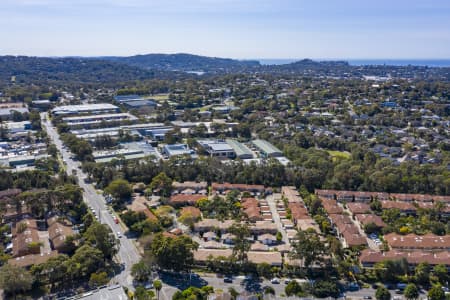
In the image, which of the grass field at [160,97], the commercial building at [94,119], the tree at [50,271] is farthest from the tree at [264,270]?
the grass field at [160,97]

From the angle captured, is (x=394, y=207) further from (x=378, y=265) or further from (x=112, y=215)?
(x=112, y=215)

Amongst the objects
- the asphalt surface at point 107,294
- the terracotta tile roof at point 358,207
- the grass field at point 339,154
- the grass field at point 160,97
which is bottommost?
the terracotta tile roof at point 358,207

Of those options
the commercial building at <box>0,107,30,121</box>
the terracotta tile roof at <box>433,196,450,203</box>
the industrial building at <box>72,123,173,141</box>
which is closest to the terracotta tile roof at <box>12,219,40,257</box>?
the industrial building at <box>72,123,173,141</box>

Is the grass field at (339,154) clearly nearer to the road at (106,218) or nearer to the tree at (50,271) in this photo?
the road at (106,218)

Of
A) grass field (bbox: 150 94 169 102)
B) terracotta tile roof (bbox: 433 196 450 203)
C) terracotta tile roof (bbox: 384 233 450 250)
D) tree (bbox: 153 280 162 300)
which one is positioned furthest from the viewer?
grass field (bbox: 150 94 169 102)

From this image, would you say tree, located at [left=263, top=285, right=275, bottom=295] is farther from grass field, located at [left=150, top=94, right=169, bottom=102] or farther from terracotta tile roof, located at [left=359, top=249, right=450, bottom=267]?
grass field, located at [left=150, top=94, right=169, bottom=102]
